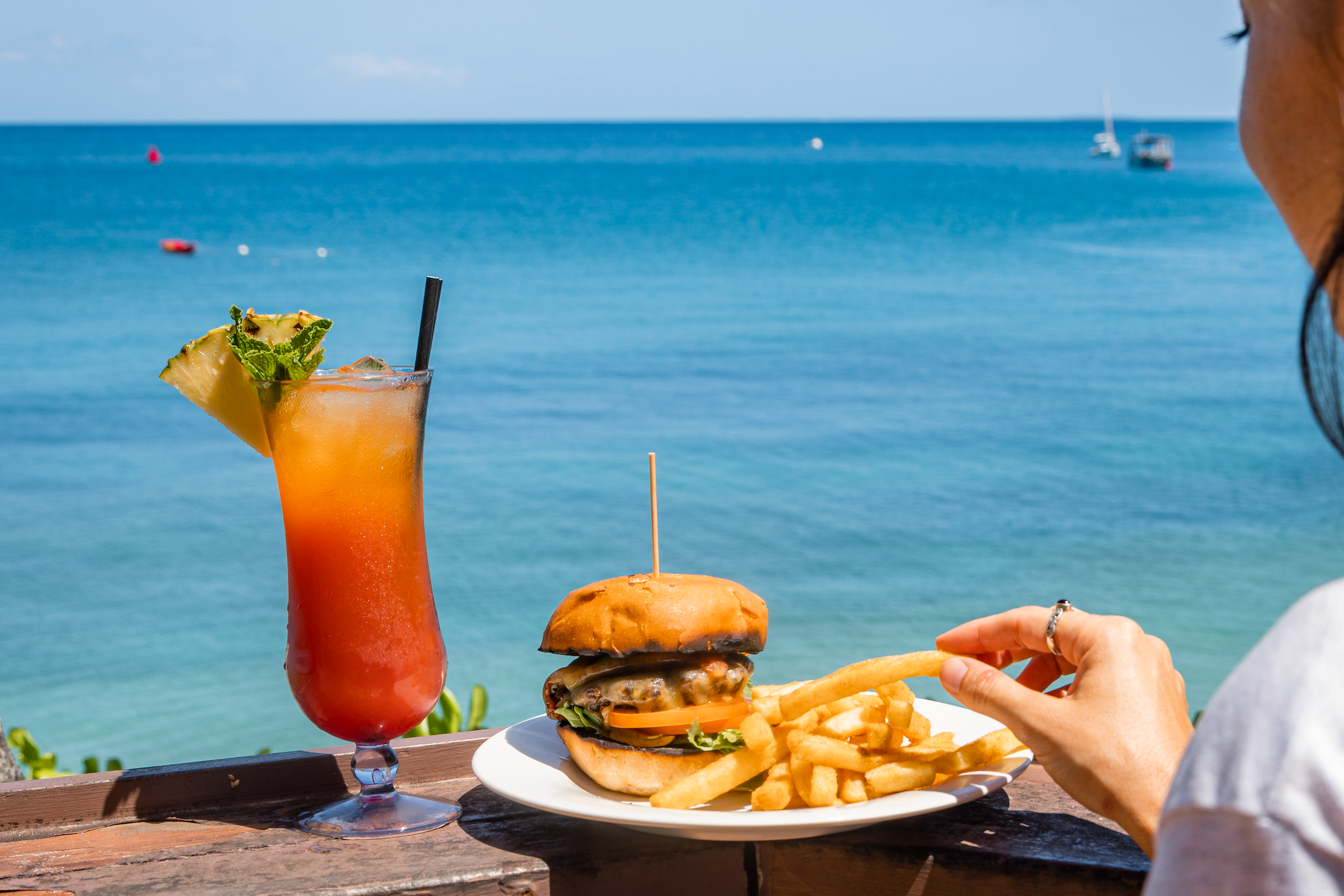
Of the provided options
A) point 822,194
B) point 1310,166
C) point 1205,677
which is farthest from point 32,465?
point 822,194

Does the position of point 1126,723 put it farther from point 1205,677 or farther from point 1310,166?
point 1205,677

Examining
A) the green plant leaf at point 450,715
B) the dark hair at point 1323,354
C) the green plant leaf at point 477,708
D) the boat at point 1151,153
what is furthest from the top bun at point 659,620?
the boat at point 1151,153

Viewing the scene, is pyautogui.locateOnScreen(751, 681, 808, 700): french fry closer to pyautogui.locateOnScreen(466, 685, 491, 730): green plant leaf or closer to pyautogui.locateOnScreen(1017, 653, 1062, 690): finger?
pyautogui.locateOnScreen(1017, 653, 1062, 690): finger

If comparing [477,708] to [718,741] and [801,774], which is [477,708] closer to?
[718,741]

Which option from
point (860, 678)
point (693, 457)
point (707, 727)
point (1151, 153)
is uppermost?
point (1151, 153)

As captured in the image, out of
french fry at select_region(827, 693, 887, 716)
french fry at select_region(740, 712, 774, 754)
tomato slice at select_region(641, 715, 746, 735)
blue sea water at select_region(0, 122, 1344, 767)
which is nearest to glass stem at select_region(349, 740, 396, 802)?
tomato slice at select_region(641, 715, 746, 735)

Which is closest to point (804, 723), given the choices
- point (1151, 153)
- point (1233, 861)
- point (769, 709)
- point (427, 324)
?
point (769, 709)

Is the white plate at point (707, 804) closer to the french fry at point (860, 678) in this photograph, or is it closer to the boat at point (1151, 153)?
the french fry at point (860, 678)
